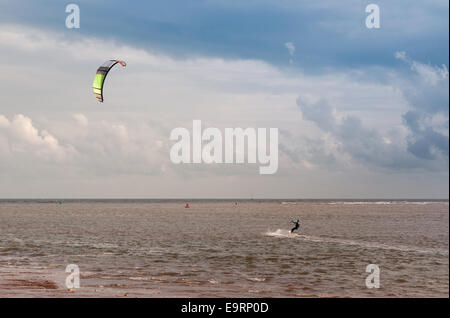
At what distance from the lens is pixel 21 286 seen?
21.6 meters

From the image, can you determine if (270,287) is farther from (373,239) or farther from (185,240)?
(373,239)

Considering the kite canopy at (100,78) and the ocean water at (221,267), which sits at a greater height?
the kite canopy at (100,78)

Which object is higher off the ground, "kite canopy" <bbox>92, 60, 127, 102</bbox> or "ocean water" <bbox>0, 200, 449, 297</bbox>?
"kite canopy" <bbox>92, 60, 127, 102</bbox>

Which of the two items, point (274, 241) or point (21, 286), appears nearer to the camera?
point (21, 286)

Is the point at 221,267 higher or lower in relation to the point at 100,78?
lower

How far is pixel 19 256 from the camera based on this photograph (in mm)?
33656

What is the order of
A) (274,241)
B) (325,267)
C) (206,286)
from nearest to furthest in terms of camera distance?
(206,286), (325,267), (274,241)

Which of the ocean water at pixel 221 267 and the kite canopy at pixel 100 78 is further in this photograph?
the kite canopy at pixel 100 78

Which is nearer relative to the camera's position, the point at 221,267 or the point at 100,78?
the point at 221,267

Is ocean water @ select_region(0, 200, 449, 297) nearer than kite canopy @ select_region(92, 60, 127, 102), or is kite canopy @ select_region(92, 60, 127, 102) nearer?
ocean water @ select_region(0, 200, 449, 297)

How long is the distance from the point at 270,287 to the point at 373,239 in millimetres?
30865
